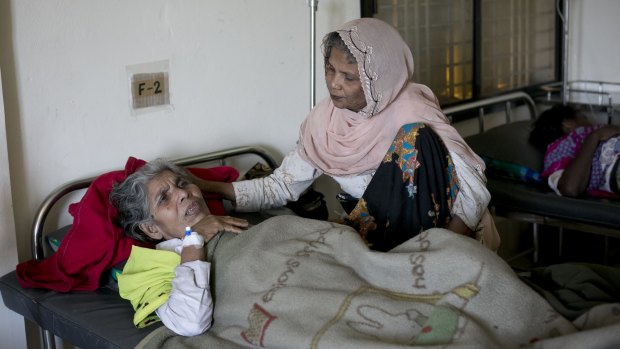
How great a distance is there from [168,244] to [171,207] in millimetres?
120

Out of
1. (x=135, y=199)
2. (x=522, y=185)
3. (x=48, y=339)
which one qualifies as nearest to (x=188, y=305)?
(x=135, y=199)

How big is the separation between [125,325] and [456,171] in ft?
4.00

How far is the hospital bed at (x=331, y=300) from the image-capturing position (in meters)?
2.02

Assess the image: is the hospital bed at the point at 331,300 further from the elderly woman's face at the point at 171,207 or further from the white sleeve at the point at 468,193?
the white sleeve at the point at 468,193

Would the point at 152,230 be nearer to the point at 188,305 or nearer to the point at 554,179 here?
the point at 188,305

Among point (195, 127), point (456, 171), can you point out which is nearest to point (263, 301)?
point (456, 171)

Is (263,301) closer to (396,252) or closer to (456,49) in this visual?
(396,252)

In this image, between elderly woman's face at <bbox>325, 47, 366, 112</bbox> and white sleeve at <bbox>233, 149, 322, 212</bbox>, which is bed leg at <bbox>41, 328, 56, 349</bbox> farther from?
elderly woman's face at <bbox>325, 47, 366, 112</bbox>

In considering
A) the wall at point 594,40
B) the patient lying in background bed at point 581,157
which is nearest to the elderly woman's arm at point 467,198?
the patient lying in background bed at point 581,157

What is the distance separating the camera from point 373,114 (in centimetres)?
288

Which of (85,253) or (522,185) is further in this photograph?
(522,185)

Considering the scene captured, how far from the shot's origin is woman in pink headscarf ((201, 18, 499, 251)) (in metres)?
2.73

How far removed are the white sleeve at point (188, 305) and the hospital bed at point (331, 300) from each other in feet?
0.10

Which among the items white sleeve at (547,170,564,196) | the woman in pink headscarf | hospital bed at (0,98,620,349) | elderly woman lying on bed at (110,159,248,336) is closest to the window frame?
white sleeve at (547,170,564,196)
